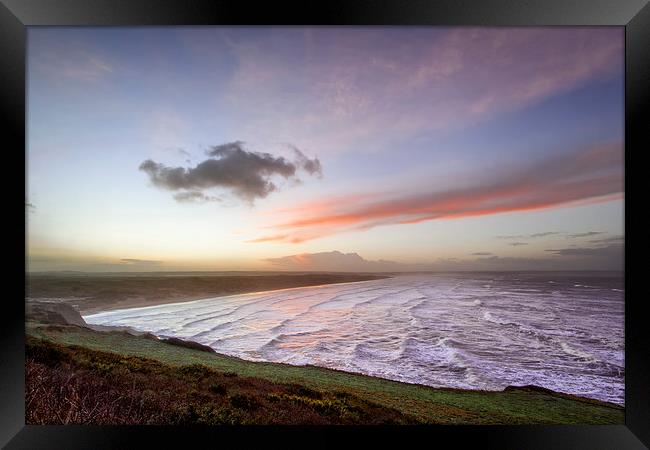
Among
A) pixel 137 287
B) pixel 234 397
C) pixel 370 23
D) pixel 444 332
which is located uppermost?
pixel 370 23

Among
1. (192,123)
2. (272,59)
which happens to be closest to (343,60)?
(272,59)

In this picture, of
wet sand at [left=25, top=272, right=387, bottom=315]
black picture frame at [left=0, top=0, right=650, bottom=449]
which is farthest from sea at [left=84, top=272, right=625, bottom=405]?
black picture frame at [left=0, top=0, right=650, bottom=449]

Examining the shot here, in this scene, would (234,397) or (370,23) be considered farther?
(234,397)

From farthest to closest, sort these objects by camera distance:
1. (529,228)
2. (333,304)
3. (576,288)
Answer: (333,304) < (576,288) < (529,228)

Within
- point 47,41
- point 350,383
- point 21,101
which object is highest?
point 47,41

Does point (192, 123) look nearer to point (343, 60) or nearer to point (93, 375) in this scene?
point (343, 60)

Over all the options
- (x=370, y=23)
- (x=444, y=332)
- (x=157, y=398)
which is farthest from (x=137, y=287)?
(x=444, y=332)

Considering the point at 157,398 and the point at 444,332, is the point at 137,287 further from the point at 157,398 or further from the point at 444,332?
the point at 444,332
